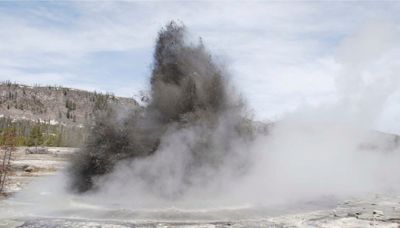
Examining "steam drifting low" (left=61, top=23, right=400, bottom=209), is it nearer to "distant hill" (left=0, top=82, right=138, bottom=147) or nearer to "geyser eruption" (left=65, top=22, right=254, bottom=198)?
"geyser eruption" (left=65, top=22, right=254, bottom=198)

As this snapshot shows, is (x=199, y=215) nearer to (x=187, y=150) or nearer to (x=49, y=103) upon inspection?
(x=187, y=150)

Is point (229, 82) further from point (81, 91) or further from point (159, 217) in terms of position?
point (81, 91)

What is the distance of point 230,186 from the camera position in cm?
2480

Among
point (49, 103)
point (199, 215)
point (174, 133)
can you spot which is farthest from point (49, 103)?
point (199, 215)

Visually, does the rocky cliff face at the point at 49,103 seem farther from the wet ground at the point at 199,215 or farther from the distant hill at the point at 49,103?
the wet ground at the point at 199,215

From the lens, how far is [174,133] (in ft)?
81.7

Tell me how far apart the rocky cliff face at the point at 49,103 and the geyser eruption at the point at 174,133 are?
12455cm

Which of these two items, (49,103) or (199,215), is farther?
(49,103)

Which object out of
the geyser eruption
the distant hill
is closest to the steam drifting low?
the geyser eruption

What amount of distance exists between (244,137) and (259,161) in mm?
1622

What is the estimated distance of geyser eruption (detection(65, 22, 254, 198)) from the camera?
950 inches

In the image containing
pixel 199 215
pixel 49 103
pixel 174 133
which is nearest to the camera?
pixel 199 215

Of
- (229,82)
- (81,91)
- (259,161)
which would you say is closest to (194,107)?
(229,82)

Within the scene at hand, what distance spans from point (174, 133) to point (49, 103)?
490 feet
